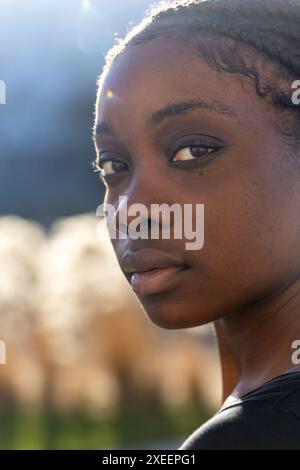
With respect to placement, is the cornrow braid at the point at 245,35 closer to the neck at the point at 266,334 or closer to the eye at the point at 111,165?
the eye at the point at 111,165

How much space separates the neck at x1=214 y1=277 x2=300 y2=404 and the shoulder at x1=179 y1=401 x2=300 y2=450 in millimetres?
348

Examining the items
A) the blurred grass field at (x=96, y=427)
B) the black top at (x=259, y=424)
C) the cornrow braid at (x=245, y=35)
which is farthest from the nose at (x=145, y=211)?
the blurred grass field at (x=96, y=427)

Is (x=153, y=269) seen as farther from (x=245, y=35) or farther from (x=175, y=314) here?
(x=245, y=35)

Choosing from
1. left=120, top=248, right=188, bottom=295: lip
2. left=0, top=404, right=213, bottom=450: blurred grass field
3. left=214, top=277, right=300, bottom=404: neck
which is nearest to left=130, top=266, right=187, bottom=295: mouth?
left=120, top=248, right=188, bottom=295: lip

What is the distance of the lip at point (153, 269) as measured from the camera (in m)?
2.19

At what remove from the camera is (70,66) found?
1652 centimetres

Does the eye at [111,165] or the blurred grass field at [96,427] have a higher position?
the eye at [111,165]

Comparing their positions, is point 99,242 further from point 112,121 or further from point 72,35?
point 72,35

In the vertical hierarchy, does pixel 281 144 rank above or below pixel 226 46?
below

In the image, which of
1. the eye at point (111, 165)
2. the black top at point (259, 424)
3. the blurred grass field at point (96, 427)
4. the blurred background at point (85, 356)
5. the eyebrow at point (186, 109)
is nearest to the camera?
the black top at point (259, 424)

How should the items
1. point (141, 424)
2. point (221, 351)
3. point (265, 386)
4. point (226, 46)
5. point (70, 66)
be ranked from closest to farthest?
1. point (265, 386)
2. point (226, 46)
3. point (221, 351)
4. point (141, 424)
5. point (70, 66)

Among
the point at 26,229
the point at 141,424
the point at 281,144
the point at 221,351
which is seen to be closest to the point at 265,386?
the point at 281,144

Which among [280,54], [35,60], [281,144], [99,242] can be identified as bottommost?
[281,144]

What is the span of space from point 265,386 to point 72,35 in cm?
1393
